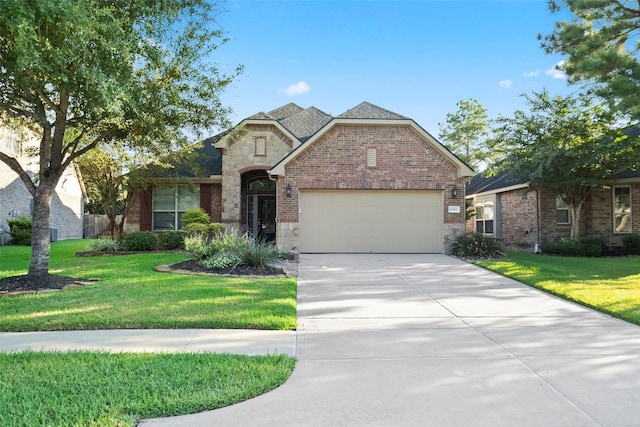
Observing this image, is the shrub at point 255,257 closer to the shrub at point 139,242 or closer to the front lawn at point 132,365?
the front lawn at point 132,365

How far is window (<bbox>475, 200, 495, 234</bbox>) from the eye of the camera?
2119 centimetres

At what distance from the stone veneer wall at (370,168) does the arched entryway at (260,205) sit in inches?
151

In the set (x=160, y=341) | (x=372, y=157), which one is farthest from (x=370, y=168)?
(x=160, y=341)

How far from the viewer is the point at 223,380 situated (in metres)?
3.52

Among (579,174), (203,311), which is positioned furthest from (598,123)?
(203,311)

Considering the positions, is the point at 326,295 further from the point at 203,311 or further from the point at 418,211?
the point at 418,211

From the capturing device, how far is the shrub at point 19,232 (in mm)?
18688

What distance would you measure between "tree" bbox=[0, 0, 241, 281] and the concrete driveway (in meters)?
4.81

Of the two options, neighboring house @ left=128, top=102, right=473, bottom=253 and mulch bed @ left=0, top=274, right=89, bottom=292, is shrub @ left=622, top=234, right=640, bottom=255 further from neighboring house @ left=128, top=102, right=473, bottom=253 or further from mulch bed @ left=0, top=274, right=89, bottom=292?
mulch bed @ left=0, top=274, right=89, bottom=292

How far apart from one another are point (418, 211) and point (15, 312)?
11631mm

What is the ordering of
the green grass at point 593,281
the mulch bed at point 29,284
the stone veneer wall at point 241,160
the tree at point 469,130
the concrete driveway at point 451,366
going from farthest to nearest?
1. the tree at point 469,130
2. the stone veneer wall at point 241,160
3. the mulch bed at point 29,284
4. the green grass at point 593,281
5. the concrete driveway at point 451,366

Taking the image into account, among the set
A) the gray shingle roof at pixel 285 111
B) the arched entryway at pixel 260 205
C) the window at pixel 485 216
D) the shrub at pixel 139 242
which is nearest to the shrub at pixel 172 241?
the shrub at pixel 139 242

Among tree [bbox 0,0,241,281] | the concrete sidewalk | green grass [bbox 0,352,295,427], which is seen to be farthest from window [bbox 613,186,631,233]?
green grass [bbox 0,352,295,427]

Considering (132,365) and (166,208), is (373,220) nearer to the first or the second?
(166,208)
